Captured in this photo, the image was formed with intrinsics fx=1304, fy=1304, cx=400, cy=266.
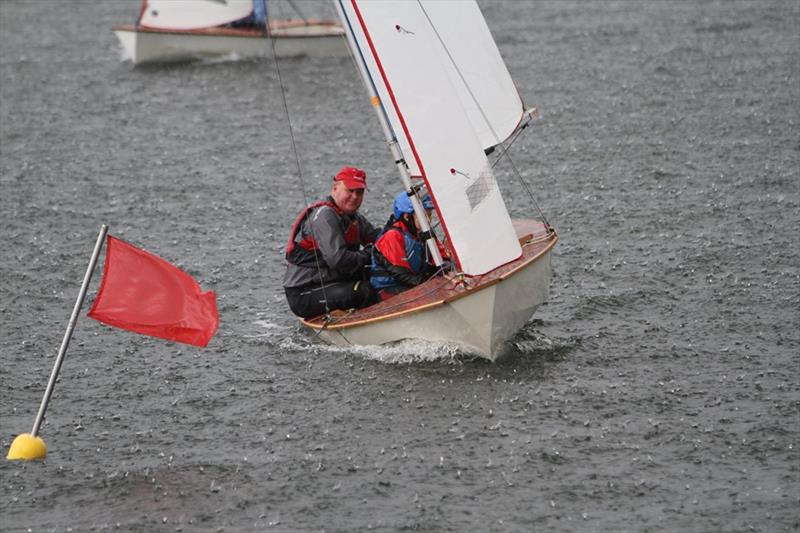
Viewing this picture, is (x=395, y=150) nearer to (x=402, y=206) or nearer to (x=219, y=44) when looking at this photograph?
(x=402, y=206)

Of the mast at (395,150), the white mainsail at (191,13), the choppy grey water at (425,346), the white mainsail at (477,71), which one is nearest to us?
the choppy grey water at (425,346)

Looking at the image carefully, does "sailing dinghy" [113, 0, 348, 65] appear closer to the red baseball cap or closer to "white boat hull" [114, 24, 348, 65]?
"white boat hull" [114, 24, 348, 65]

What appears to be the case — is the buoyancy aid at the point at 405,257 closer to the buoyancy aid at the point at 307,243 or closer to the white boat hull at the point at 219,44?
the buoyancy aid at the point at 307,243

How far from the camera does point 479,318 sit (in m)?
13.5

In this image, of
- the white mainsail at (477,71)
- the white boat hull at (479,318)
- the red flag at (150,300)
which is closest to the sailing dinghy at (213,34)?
the white mainsail at (477,71)

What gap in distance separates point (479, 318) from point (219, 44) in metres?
19.3

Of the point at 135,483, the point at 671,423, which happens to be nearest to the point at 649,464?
the point at 671,423

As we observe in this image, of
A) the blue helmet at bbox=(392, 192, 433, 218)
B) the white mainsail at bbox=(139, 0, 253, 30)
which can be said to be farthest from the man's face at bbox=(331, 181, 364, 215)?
the white mainsail at bbox=(139, 0, 253, 30)

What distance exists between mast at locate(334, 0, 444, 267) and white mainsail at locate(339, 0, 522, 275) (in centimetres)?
28

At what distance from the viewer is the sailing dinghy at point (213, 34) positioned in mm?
30781

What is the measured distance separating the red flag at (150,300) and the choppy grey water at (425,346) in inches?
46.2

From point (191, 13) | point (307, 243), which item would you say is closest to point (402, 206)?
point (307, 243)

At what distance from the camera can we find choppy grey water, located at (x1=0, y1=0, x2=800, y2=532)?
11.6 m

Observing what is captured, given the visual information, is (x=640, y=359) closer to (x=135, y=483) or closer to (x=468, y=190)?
(x=468, y=190)
